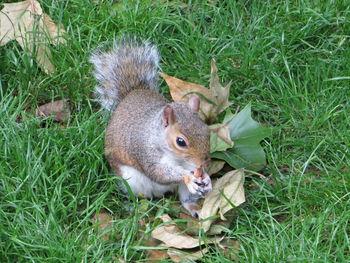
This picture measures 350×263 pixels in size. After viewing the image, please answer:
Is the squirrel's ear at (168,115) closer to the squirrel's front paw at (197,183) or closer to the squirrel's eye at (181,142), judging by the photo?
the squirrel's eye at (181,142)

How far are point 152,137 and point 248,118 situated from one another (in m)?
0.41

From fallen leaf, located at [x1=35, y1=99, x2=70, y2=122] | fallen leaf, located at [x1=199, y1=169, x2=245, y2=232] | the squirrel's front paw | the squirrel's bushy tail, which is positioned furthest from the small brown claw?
fallen leaf, located at [x1=35, y1=99, x2=70, y2=122]

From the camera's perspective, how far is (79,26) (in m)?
3.17

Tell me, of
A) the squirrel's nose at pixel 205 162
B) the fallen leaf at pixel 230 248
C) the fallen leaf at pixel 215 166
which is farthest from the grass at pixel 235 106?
the squirrel's nose at pixel 205 162

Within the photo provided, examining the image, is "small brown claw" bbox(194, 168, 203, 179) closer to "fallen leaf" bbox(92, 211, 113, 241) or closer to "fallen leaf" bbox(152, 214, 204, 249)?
"fallen leaf" bbox(152, 214, 204, 249)

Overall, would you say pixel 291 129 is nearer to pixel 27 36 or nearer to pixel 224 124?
pixel 224 124

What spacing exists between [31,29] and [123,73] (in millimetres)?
518

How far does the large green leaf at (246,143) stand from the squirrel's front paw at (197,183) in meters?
0.20

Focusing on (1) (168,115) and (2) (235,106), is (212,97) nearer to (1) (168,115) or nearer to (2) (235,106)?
(2) (235,106)

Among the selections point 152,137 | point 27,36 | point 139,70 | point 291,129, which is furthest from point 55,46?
point 291,129

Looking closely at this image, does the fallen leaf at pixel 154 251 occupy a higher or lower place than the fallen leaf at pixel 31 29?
lower

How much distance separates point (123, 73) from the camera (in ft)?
9.39

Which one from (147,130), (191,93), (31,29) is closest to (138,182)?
(147,130)

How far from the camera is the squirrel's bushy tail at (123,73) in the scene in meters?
2.86
